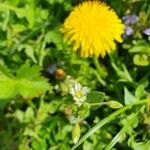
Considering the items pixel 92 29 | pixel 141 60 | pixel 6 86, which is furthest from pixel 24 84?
pixel 141 60

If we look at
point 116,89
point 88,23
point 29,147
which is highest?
point 88,23

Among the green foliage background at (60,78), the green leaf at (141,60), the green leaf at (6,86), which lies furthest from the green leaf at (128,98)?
the green leaf at (6,86)

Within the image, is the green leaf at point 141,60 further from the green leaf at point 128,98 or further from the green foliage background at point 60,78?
the green leaf at point 128,98

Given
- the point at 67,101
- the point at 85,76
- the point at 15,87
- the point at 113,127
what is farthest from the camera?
the point at 85,76

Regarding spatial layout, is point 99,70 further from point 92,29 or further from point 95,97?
point 95,97

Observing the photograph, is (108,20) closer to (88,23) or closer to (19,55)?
(88,23)

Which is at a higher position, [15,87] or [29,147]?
[15,87]

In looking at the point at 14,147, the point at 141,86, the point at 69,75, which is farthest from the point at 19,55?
the point at 141,86
